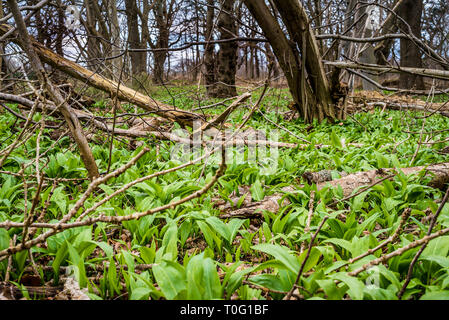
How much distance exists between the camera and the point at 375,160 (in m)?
2.95

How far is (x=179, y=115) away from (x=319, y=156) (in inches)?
85.5

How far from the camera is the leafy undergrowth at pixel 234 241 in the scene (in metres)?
1.09

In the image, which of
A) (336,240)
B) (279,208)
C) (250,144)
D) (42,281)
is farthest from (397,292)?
(250,144)

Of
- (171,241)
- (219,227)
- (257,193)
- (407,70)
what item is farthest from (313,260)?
(407,70)

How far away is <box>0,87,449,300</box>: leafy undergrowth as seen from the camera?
1.09 meters

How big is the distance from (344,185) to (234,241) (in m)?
1.05

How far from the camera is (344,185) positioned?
2.27m

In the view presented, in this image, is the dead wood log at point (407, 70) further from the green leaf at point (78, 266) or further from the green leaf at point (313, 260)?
the green leaf at point (78, 266)

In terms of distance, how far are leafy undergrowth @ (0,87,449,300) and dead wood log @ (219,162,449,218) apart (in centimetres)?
6

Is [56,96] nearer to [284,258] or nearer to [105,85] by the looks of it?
[284,258]

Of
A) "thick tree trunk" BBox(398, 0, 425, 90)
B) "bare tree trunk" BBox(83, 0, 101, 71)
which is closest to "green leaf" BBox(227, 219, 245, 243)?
"bare tree trunk" BBox(83, 0, 101, 71)

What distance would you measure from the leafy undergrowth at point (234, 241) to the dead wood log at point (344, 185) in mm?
62

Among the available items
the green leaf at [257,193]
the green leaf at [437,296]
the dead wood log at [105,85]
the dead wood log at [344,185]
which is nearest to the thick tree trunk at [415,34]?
the dead wood log at [105,85]

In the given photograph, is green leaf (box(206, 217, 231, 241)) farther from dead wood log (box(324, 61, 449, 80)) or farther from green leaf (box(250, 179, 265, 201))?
dead wood log (box(324, 61, 449, 80))
